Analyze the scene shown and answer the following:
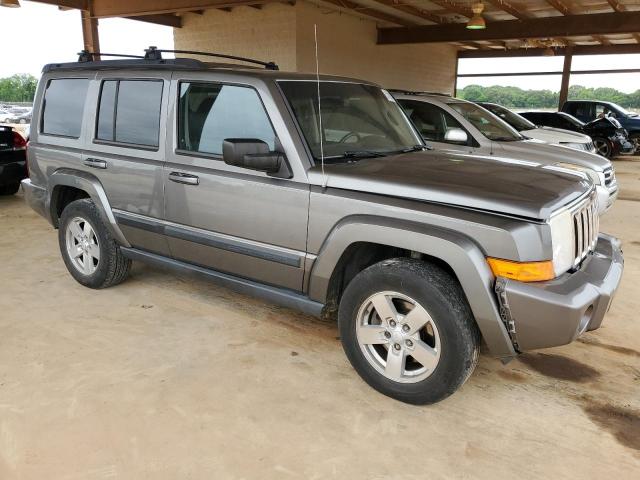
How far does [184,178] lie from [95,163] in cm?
99

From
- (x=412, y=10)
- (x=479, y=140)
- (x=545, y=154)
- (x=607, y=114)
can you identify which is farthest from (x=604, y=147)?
(x=479, y=140)

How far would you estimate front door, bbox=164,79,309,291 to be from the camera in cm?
317

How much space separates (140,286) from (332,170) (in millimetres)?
2408

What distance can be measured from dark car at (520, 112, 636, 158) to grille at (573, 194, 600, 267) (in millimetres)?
Result: 12864

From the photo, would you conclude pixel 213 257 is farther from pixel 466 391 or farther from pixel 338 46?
pixel 338 46

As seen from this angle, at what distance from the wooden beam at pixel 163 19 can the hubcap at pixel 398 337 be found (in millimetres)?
12714

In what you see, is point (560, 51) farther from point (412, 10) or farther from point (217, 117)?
point (217, 117)

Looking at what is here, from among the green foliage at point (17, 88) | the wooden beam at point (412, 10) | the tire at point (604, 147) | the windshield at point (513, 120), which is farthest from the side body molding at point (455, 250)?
the green foliage at point (17, 88)

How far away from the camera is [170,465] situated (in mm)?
2424

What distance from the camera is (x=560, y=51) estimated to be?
70.8ft

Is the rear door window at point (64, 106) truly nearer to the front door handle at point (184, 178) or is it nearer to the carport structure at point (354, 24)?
the front door handle at point (184, 178)

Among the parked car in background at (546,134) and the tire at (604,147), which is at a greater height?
the parked car in background at (546,134)

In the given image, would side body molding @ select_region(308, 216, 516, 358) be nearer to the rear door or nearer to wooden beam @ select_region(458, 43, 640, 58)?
the rear door

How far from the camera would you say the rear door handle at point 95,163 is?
4031 millimetres
